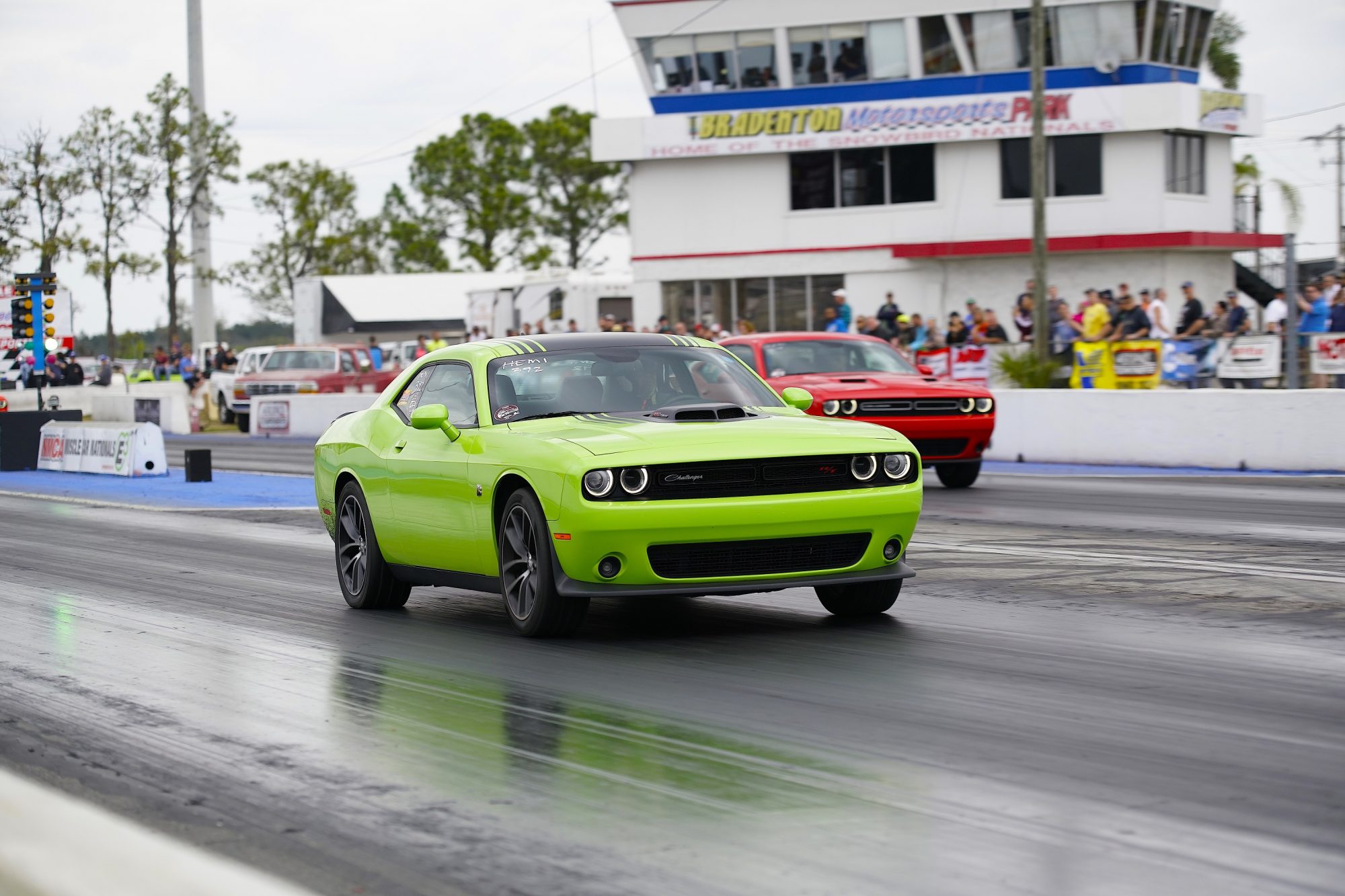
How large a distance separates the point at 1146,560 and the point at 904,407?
590 centimetres

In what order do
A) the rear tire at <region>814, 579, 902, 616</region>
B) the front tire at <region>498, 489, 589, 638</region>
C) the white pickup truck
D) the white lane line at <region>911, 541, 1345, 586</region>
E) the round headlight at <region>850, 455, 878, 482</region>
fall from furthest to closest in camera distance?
1. the white pickup truck
2. the white lane line at <region>911, 541, 1345, 586</region>
3. the rear tire at <region>814, 579, 902, 616</region>
4. the round headlight at <region>850, 455, 878, 482</region>
5. the front tire at <region>498, 489, 589, 638</region>

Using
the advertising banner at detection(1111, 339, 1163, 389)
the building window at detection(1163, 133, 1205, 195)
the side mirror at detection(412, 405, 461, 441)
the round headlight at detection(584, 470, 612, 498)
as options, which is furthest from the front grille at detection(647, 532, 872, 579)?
the building window at detection(1163, 133, 1205, 195)

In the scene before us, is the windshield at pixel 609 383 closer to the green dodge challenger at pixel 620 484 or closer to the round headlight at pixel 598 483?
the green dodge challenger at pixel 620 484

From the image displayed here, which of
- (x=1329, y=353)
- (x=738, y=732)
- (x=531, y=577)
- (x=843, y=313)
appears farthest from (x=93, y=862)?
(x=843, y=313)

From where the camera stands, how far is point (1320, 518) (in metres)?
13.7

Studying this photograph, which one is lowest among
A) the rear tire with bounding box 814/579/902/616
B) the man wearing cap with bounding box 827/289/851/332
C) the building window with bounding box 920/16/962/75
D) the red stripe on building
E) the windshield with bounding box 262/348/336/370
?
the rear tire with bounding box 814/579/902/616

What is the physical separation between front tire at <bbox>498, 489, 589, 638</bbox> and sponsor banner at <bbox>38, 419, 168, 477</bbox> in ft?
53.3

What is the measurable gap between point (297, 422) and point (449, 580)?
2832cm

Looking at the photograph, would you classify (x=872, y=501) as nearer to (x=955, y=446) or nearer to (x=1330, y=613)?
(x=1330, y=613)

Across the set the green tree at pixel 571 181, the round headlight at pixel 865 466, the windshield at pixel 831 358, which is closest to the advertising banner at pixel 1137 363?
the windshield at pixel 831 358

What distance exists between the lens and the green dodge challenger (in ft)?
25.4

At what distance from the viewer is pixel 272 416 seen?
37.2 metres

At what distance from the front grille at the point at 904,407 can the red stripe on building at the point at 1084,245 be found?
26025mm

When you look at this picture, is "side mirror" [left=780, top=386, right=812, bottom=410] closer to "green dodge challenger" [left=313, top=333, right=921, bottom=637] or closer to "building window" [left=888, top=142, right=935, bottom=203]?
"green dodge challenger" [left=313, top=333, right=921, bottom=637]
